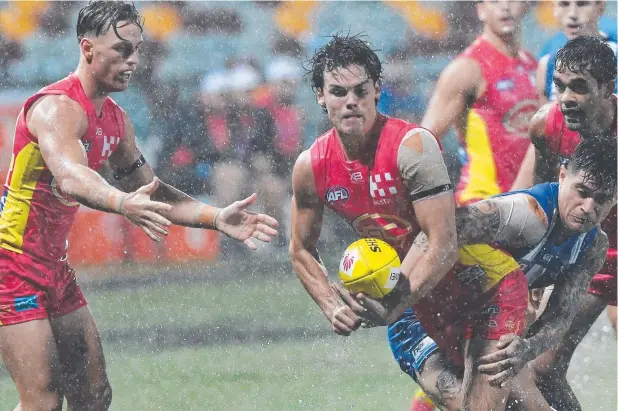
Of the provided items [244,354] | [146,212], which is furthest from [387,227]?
[244,354]

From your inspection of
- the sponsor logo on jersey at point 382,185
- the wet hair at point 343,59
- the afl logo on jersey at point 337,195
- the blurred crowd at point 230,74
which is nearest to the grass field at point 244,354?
the blurred crowd at point 230,74

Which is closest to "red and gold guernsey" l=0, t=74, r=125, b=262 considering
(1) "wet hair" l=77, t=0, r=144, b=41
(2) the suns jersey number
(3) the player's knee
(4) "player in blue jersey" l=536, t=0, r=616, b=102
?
(1) "wet hair" l=77, t=0, r=144, b=41

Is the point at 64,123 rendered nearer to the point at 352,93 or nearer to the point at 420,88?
the point at 352,93

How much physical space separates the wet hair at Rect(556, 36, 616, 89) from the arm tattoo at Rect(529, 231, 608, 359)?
95 cm

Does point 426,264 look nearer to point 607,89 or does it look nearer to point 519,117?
point 607,89

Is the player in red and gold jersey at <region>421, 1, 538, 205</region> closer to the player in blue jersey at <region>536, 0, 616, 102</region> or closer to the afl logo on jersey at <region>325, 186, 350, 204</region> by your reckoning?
the player in blue jersey at <region>536, 0, 616, 102</region>

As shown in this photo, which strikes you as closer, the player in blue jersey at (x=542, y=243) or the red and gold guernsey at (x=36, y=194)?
the player in blue jersey at (x=542, y=243)

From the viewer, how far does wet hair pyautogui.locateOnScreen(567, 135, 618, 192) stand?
4898 millimetres

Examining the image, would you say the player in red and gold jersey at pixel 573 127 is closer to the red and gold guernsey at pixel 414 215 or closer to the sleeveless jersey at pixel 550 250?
the sleeveless jersey at pixel 550 250

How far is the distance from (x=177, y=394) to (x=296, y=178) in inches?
99.1

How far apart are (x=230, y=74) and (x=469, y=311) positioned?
7278 mm

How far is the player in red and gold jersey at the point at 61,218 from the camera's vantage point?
196 inches

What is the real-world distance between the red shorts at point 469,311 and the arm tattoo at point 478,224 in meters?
0.22

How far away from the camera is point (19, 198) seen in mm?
5207
